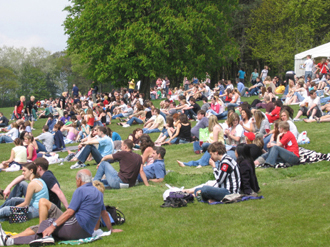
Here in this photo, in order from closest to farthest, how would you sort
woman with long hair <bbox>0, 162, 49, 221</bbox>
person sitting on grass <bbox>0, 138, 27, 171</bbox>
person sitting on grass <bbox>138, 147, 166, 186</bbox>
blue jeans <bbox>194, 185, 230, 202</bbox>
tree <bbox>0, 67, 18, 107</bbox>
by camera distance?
1. woman with long hair <bbox>0, 162, 49, 221</bbox>
2. blue jeans <bbox>194, 185, 230, 202</bbox>
3. person sitting on grass <bbox>138, 147, 166, 186</bbox>
4. person sitting on grass <bbox>0, 138, 27, 171</bbox>
5. tree <bbox>0, 67, 18, 107</bbox>

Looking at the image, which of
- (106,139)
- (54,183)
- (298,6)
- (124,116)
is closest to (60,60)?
(298,6)

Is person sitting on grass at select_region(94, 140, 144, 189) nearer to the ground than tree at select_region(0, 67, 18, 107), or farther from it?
nearer to the ground

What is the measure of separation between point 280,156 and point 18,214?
6755mm

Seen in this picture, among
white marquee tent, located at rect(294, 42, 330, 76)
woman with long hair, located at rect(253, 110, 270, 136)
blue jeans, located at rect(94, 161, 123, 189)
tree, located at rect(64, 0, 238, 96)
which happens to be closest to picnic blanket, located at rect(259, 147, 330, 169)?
woman with long hair, located at rect(253, 110, 270, 136)

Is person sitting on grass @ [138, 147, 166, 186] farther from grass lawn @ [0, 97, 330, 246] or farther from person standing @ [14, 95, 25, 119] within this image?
person standing @ [14, 95, 25, 119]

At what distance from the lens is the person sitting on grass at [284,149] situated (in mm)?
10836

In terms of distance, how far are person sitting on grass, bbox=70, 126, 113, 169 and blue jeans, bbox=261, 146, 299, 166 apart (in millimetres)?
5392

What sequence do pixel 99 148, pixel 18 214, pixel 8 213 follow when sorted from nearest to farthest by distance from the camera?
1. pixel 18 214
2. pixel 8 213
3. pixel 99 148

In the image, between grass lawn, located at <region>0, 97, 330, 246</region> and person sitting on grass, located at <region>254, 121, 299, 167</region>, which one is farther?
person sitting on grass, located at <region>254, 121, 299, 167</region>

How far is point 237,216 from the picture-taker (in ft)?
23.0

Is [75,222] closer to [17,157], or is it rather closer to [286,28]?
[17,157]

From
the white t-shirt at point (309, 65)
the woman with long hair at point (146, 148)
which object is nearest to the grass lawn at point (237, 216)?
the woman with long hair at point (146, 148)

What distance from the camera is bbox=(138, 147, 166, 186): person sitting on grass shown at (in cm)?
1080

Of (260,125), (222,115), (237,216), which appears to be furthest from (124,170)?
(222,115)
